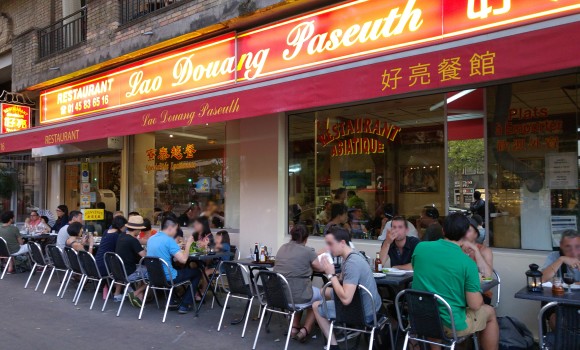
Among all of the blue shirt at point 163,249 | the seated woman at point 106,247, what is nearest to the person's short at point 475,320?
the blue shirt at point 163,249

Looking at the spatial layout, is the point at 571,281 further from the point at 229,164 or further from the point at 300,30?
the point at 229,164

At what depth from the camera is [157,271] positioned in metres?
6.20

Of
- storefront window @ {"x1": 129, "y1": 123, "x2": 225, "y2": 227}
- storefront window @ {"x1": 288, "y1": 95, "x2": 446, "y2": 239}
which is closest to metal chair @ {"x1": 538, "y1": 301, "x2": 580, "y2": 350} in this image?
storefront window @ {"x1": 288, "y1": 95, "x2": 446, "y2": 239}

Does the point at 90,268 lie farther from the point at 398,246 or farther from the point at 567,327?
the point at 567,327

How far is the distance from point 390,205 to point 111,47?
7059 mm

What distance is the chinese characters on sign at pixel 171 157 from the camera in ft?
33.7

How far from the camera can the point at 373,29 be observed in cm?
660

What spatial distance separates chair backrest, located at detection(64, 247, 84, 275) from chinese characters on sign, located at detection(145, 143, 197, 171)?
346cm

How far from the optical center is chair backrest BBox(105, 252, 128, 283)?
21.2ft

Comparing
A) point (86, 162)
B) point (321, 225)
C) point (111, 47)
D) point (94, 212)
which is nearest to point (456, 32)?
point (321, 225)

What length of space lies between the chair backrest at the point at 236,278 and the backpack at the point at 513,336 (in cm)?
280

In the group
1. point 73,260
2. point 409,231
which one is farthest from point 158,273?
point 409,231

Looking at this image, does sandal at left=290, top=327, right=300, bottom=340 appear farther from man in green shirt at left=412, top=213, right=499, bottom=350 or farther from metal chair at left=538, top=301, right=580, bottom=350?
metal chair at left=538, top=301, right=580, bottom=350

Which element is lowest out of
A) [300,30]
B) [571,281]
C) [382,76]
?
[571,281]
